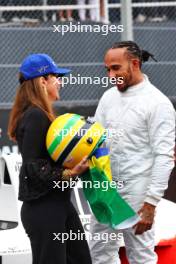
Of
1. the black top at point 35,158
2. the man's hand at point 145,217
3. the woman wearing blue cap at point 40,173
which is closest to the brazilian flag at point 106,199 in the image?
the man's hand at point 145,217

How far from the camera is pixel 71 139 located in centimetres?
541

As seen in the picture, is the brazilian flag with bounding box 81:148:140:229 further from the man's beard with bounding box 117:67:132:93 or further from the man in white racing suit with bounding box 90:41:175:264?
the man's beard with bounding box 117:67:132:93

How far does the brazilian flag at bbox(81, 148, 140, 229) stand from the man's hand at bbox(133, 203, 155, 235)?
0.11ft

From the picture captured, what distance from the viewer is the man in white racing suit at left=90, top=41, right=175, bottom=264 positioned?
5734 millimetres

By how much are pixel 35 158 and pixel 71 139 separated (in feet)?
0.80

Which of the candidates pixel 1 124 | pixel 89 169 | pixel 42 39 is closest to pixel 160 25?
pixel 42 39

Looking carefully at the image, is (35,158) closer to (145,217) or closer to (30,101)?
(30,101)

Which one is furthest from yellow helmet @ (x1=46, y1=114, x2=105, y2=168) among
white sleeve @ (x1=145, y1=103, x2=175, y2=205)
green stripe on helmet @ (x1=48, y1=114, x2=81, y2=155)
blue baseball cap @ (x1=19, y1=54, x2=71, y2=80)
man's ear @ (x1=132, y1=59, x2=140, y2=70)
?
man's ear @ (x1=132, y1=59, x2=140, y2=70)

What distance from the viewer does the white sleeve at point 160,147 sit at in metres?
5.70

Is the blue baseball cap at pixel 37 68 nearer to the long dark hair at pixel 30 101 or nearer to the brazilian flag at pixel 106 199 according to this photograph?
the long dark hair at pixel 30 101

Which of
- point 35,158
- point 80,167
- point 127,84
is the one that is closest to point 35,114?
point 35,158

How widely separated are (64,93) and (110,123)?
4.55 metres

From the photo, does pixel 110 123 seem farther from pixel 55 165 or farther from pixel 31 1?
pixel 31 1

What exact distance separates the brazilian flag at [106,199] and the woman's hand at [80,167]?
107 millimetres
